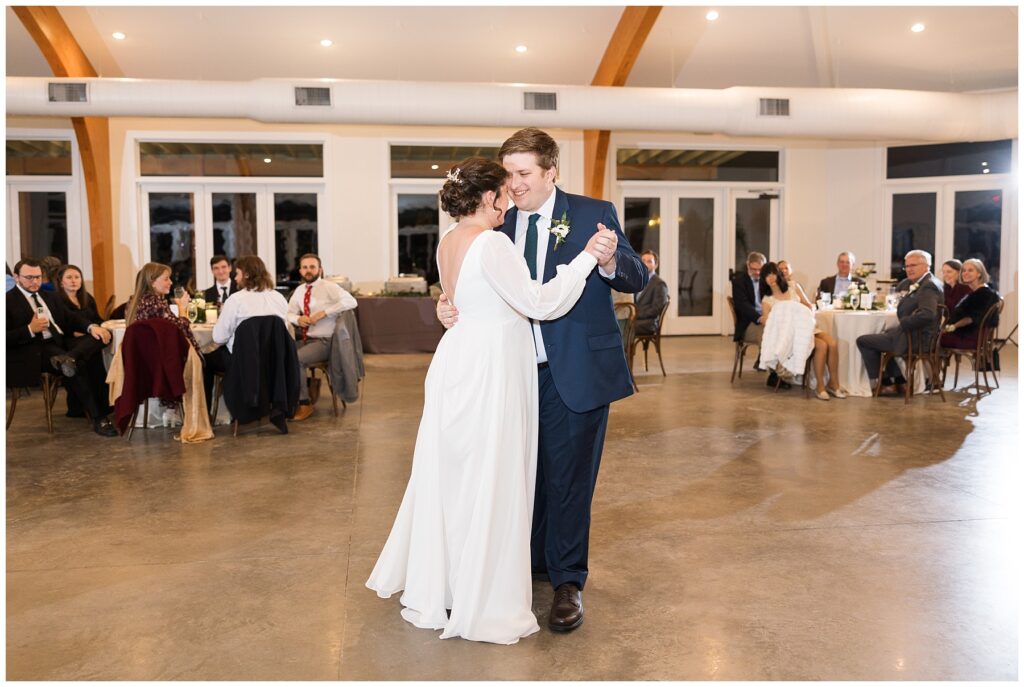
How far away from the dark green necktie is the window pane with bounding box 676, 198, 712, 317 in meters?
11.1

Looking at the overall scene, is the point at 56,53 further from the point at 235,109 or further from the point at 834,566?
the point at 834,566

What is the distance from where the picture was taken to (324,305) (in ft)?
23.9

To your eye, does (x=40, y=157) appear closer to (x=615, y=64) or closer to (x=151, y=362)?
(x=615, y=64)

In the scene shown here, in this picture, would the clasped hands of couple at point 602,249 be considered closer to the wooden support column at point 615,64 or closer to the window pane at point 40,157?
the wooden support column at point 615,64

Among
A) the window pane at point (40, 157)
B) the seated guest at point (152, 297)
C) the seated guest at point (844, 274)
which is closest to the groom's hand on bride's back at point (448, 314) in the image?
the seated guest at point (152, 297)

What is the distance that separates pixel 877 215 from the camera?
13836mm

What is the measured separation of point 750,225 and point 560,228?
11715 millimetres

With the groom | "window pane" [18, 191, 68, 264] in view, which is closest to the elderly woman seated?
the groom

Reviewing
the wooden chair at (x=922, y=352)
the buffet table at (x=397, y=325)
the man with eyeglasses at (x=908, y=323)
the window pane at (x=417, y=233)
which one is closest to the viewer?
the man with eyeglasses at (x=908, y=323)

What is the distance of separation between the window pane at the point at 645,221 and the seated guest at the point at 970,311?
6.08 m

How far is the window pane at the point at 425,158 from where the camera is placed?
44.1 ft

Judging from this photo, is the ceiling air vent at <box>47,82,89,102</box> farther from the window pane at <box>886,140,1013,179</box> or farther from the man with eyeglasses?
the window pane at <box>886,140,1013,179</box>

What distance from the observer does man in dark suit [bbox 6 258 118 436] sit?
21.7 feet

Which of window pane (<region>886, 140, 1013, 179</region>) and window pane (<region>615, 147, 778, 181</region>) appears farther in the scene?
window pane (<region>615, 147, 778, 181</region>)
